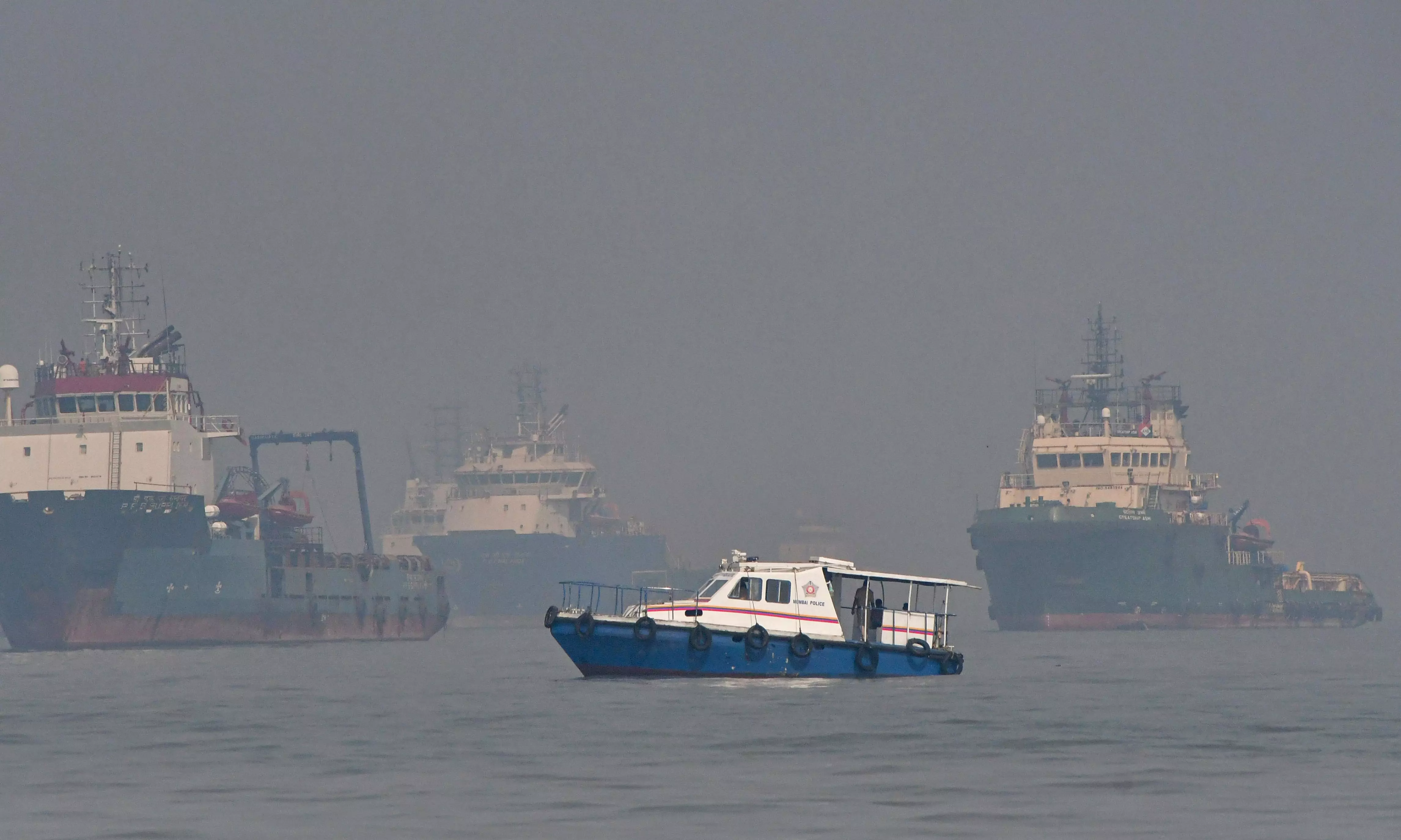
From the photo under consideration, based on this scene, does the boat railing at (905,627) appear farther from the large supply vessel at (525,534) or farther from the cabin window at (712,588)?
the large supply vessel at (525,534)

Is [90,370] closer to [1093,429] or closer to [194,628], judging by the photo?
[194,628]

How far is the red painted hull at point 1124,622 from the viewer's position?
114 m

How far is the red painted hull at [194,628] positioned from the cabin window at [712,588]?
1515 inches

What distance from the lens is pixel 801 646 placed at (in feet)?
160

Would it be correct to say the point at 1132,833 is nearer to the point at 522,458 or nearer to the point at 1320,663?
the point at 1320,663

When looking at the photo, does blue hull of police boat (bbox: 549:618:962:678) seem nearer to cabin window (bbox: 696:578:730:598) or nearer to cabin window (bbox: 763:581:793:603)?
cabin window (bbox: 763:581:793:603)

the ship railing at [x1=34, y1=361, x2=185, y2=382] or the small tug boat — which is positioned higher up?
the ship railing at [x1=34, y1=361, x2=185, y2=382]

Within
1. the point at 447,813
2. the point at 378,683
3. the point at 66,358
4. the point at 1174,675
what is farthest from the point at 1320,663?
the point at 66,358

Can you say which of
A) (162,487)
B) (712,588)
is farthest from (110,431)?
(712,588)

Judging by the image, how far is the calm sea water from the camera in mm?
25391

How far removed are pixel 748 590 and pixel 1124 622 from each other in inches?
2754

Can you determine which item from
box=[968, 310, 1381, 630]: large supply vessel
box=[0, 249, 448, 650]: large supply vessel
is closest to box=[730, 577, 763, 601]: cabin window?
box=[0, 249, 448, 650]: large supply vessel

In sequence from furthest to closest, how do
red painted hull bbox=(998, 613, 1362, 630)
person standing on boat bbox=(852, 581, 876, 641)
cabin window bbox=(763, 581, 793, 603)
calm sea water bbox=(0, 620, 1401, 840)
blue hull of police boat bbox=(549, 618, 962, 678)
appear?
1. red painted hull bbox=(998, 613, 1362, 630)
2. person standing on boat bbox=(852, 581, 876, 641)
3. cabin window bbox=(763, 581, 793, 603)
4. blue hull of police boat bbox=(549, 618, 962, 678)
5. calm sea water bbox=(0, 620, 1401, 840)

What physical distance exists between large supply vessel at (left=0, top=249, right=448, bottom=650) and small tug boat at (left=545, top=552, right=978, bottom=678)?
118 feet
